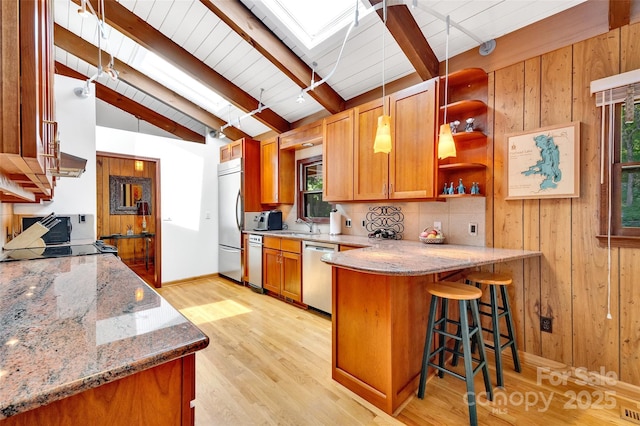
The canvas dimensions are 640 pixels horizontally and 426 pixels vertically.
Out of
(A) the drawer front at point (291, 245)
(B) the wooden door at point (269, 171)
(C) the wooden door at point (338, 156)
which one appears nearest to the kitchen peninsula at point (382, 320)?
(C) the wooden door at point (338, 156)

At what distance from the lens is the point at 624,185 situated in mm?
1925

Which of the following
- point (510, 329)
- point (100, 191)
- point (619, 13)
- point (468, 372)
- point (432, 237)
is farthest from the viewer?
point (100, 191)

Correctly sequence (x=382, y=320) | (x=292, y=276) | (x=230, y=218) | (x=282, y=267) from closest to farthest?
1. (x=382, y=320)
2. (x=292, y=276)
3. (x=282, y=267)
4. (x=230, y=218)

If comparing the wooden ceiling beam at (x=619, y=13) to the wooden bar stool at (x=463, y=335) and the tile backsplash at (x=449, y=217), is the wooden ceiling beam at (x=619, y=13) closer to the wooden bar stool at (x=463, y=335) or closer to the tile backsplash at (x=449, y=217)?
the tile backsplash at (x=449, y=217)

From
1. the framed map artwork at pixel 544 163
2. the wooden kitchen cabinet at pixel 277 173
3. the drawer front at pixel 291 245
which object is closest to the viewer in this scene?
the framed map artwork at pixel 544 163

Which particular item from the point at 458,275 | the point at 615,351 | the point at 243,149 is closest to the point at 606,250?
the point at 615,351

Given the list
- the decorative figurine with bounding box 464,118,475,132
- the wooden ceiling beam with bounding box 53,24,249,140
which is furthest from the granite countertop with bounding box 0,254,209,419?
the wooden ceiling beam with bounding box 53,24,249,140

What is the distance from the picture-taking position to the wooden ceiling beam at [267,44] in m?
2.58

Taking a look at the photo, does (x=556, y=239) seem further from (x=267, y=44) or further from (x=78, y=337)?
(x=267, y=44)

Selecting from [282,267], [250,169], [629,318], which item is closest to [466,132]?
[629,318]

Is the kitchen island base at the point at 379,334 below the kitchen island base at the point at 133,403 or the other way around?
below

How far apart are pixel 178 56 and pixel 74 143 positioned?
5.02 ft

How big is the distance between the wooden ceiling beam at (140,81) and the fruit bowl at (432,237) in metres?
3.69

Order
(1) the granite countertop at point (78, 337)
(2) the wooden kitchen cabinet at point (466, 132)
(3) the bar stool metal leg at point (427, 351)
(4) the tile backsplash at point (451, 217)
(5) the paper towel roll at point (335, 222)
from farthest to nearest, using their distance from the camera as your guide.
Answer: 1. (5) the paper towel roll at point (335, 222)
2. (4) the tile backsplash at point (451, 217)
3. (2) the wooden kitchen cabinet at point (466, 132)
4. (3) the bar stool metal leg at point (427, 351)
5. (1) the granite countertop at point (78, 337)
